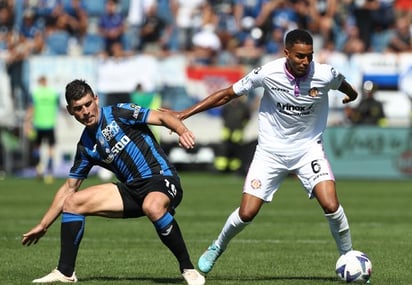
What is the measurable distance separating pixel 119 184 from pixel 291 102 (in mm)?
1792

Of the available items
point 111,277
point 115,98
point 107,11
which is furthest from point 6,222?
point 107,11

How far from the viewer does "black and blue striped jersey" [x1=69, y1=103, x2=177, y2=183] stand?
9.15 m

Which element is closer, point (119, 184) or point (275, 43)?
point (119, 184)

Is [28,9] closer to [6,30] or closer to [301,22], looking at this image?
[6,30]

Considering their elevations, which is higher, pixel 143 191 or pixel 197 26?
pixel 143 191

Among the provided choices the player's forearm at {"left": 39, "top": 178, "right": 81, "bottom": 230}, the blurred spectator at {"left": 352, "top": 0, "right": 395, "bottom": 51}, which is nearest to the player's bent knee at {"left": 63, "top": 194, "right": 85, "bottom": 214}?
the player's forearm at {"left": 39, "top": 178, "right": 81, "bottom": 230}

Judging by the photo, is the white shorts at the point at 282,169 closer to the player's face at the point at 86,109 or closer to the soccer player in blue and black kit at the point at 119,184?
the soccer player in blue and black kit at the point at 119,184

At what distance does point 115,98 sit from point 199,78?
222 cm

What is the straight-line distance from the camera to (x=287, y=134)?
994 cm

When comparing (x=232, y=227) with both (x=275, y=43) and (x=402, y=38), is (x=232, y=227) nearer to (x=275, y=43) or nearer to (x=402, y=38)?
(x=275, y=43)

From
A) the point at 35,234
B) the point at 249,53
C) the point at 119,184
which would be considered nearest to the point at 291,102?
the point at 119,184

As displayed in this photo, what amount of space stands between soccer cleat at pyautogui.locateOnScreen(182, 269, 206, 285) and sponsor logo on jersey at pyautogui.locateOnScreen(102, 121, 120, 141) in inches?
51.7

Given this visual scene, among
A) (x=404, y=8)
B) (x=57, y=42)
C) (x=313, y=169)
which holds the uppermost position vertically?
(x=313, y=169)

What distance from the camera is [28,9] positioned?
97.6 ft
